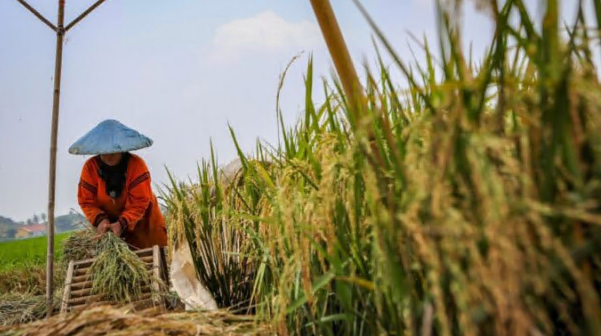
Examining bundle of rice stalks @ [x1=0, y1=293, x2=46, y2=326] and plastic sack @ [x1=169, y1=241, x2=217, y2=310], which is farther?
bundle of rice stalks @ [x1=0, y1=293, x2=46, y2=326]

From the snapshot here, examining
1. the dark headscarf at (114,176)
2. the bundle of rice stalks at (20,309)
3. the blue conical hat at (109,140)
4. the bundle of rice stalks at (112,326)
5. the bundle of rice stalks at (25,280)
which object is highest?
the blue conical hat at (109,140)

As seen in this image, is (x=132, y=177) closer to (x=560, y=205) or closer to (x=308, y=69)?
(x=308, y=69)

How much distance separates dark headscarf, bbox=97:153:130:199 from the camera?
18.8 feet

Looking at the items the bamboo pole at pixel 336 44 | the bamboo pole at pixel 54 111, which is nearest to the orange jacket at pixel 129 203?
the bamboo pole at pixel 54 111

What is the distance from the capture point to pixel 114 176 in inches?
226

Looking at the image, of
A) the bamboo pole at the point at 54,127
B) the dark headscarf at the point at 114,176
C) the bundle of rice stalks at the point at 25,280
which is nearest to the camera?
the bamboo pole at the point at 54,127

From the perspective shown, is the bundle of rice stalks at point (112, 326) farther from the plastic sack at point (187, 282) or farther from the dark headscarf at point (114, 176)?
the dark headscarf at point (114, 176)

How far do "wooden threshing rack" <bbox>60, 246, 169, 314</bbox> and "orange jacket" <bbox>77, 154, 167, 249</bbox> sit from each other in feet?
2.40

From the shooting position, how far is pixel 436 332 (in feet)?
5.52

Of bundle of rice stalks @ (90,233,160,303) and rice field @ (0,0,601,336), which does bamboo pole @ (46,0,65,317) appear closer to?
bundle of rice stalks @ (90,233,160,303)

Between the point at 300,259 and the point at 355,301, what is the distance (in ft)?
0.68

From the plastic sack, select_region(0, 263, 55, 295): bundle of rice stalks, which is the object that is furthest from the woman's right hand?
select_region(0, 263, 55, 295): bundle of rice stalks

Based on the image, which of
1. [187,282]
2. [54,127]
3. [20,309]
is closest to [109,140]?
[54,127]

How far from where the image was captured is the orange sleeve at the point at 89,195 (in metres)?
5.49
